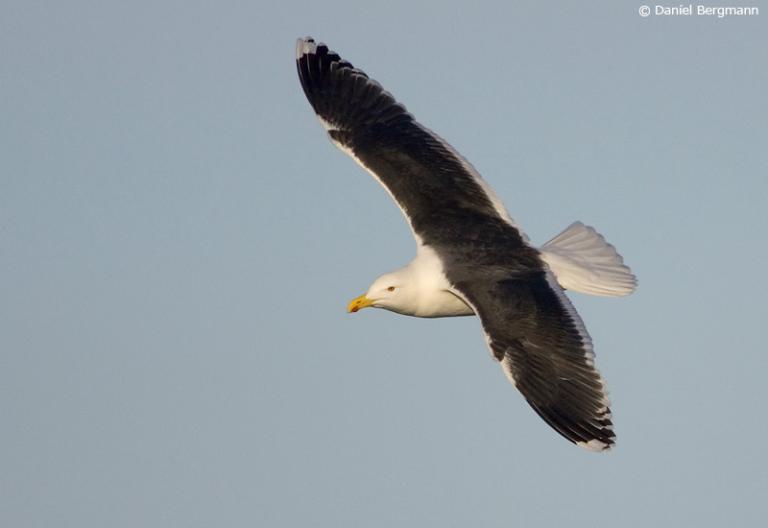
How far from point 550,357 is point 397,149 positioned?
3232 millimetres

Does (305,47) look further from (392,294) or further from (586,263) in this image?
(586,263)

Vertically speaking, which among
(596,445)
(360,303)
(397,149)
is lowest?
(596,445)

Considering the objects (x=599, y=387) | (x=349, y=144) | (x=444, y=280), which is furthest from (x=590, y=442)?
(x=349, y=144)

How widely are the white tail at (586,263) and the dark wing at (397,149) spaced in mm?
662

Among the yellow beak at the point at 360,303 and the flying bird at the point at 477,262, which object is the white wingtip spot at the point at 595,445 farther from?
the yellow beak at the point at 360,303

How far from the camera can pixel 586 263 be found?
13.3m

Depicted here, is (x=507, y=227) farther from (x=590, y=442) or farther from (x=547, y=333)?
(x=590, y=442)

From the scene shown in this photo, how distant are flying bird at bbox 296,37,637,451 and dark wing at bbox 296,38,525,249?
10mm

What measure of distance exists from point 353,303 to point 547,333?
2.41m

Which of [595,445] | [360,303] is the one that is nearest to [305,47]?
[360,303]

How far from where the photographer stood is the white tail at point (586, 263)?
12734 mm

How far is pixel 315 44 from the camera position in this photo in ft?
46.4

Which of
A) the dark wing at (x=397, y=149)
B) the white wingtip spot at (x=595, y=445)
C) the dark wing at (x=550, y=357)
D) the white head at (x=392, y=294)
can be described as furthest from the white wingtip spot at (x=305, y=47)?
the white wingtip spot at (x=595, y=445)

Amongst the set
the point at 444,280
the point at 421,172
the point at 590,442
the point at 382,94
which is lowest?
the point at 590,442
